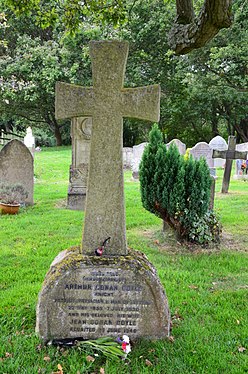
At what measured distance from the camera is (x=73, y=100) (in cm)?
326

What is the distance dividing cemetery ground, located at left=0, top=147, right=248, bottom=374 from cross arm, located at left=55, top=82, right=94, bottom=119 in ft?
6.42

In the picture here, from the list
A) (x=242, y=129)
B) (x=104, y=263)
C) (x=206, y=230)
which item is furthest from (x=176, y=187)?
(x=242, y=129)

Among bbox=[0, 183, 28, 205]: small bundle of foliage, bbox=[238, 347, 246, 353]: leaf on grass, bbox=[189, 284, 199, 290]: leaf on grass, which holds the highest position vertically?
bbox=[0, 183, 28, 205]: small bundle of foliage

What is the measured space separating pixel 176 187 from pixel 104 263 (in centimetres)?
260

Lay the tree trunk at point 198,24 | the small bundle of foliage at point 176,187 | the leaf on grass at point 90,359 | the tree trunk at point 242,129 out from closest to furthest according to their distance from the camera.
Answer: the leaf on grass at point 90,359 < the tree trunk at point 198,24 < the small bundle of foliage at point 176,187 < the tree trunk at point 242,129

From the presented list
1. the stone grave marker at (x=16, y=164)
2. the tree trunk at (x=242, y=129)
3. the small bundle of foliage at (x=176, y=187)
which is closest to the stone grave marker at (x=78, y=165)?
the stone grave marker at (x=16, y=164)

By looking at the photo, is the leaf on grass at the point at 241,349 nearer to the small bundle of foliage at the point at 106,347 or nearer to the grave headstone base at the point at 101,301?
the grave headstone base at the point at 101,301

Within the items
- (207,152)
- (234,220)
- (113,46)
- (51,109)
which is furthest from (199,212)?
(51,109)

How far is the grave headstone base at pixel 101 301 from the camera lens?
10.5 feet

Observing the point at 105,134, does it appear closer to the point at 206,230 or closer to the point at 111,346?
the point at 111,346

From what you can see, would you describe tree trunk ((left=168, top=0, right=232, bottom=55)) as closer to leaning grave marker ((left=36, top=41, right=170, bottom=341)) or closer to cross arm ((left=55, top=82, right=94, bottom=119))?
leaning grave marker ((left=36, top=41, right=170, bottom=341))

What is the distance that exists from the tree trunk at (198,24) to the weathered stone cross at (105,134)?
6.84 feet

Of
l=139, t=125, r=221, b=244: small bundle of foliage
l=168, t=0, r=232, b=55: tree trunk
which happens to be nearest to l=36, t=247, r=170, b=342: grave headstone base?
l=139, t=125, r=221, b=244: small bundle of foliage

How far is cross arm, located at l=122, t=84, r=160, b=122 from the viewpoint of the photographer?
3.26m
